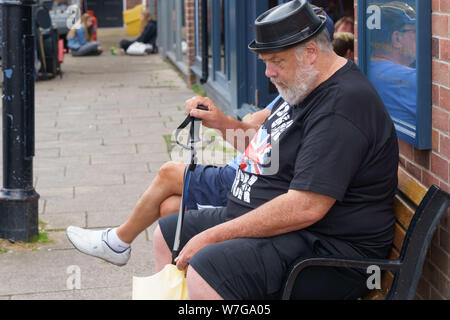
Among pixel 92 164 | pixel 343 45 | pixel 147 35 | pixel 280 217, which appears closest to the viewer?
pixel 280 217

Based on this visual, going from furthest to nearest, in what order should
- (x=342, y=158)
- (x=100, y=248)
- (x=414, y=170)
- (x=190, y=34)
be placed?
1. (x=190, y=34)
2. (x=100, y=248)
3. (x=414, y=170)
4. (x=342, y=158)

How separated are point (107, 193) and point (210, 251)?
3.44 m

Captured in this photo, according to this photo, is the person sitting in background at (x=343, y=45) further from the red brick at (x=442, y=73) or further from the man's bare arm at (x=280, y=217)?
the man's bare arm at (x=280, y=217)

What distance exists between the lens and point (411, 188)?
296 cm

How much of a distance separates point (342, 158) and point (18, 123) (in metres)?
2.75

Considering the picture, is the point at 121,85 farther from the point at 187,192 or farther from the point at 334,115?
the point at 334,115

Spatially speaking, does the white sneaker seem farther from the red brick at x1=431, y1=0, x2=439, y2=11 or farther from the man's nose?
the red brick at x1=431, y1=0, x2=439, y2=11

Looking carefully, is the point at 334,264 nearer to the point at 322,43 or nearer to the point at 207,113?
the point at 322,43

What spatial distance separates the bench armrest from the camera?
266 cm

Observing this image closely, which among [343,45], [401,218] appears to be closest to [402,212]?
[401,218]

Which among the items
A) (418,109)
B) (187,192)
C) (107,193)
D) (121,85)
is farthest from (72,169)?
(121,85)

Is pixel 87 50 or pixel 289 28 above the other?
pixel 289 28

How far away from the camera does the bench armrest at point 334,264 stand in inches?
105
